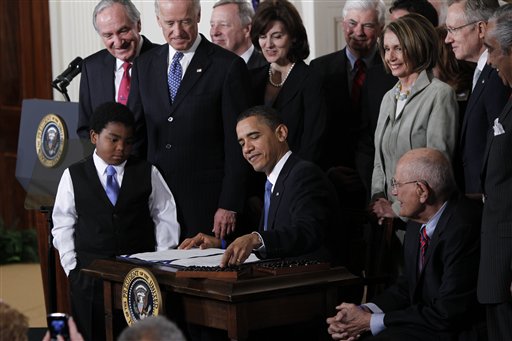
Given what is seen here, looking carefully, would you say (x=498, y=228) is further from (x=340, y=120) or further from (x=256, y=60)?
(x=256, y=60)

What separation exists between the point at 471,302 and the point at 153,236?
165 cm

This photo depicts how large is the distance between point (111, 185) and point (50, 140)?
0.76 metres

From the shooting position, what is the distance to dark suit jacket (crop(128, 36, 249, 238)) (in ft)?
16.9

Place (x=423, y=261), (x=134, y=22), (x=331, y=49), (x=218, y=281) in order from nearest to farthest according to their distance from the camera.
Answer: (x=218, y=281) < (x=423, y=261) < (x=134, y=22) < (x=331, y=49)

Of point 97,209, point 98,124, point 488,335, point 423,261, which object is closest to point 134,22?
point 98,124

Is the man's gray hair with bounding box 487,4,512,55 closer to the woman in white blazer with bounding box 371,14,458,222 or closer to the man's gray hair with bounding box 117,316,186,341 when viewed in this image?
the woman in white blazer with bounding box 371,14,458,222

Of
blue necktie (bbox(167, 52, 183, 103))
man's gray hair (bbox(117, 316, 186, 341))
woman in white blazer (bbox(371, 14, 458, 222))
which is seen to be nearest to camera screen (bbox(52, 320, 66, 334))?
man's gray hair (bbox(117, 316, 186, 341))

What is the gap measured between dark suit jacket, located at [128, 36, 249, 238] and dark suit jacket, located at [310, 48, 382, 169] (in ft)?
1.97

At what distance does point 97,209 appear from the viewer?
507cm

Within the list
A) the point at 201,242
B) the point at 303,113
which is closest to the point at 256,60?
the point at 303,113

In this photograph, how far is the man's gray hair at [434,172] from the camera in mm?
4254

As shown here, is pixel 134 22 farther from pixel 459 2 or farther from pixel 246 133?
pixel 459 2

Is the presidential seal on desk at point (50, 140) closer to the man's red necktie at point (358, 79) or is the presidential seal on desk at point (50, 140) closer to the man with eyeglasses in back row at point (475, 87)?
the man's red necktie at point (358, 79)

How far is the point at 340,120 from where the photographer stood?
5723mm
